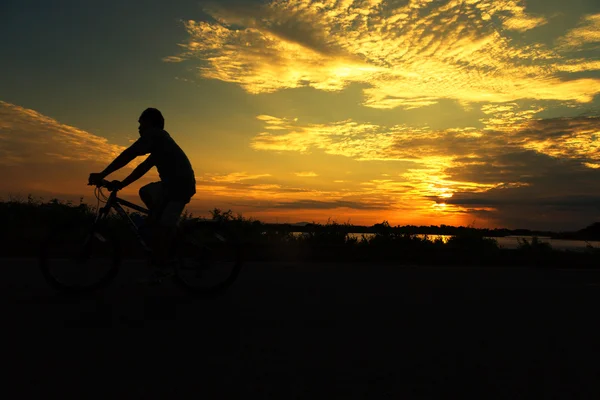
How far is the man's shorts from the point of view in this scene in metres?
7.45

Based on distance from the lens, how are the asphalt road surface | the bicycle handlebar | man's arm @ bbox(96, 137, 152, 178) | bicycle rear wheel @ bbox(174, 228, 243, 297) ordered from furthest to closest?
1. bicycle rear wheel @ bbox(174, 228, 243, 297)
2. the bicycle handlebar
3. man's arm @ bbox(96, 137, 152, 178)
4. the asphalt road surface

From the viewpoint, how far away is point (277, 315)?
6203 millimetres

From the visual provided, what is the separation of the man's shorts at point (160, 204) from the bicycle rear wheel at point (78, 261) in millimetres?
761

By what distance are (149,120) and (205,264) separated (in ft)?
7.24

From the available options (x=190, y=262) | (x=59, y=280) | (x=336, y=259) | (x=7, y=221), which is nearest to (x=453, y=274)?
(x=336, y=259)

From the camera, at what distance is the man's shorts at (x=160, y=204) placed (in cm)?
745

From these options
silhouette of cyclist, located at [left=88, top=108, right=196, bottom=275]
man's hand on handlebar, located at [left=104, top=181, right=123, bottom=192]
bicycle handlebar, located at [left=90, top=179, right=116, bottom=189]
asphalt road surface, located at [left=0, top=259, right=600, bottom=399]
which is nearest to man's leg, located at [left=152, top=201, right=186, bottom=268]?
silhouette of cyclist, located at [left=88, top=108, right=196, bottom=275]

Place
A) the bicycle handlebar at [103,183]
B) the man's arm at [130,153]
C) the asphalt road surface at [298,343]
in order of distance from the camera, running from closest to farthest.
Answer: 1. the asphalt road surface at [298,343]
2. the man's arm at [130,153]
3. the bicycle handlebar at [103,183]

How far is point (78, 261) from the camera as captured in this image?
749cm

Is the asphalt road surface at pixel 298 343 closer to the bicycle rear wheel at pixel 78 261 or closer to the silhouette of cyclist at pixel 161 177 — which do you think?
the bicycle rear wheel at pixel 78 261

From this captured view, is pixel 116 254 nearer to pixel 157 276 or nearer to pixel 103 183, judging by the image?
pixel 157 276

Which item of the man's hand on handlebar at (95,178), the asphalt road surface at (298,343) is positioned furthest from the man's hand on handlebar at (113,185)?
the asphalt road surface at (298,343)

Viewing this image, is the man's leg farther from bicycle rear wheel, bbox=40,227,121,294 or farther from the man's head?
the man's head

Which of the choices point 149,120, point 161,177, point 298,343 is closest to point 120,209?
point 161,177
